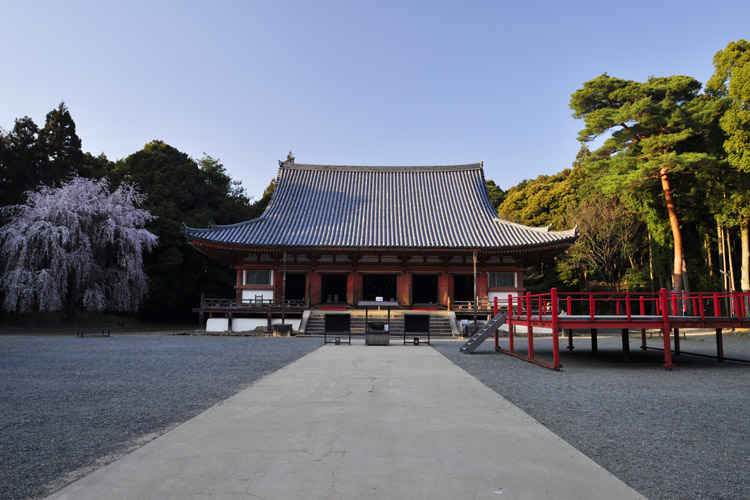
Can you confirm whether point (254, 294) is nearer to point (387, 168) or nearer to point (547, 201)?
point (387, 168)

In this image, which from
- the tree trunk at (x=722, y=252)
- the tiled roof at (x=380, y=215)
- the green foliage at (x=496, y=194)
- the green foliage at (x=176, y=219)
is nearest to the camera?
the tree trunk at (x=722, y=252)

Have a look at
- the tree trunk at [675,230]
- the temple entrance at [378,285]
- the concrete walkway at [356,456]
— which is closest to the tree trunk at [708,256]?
the tree trunk at [675,230]

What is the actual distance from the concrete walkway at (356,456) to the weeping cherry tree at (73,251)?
21.1 meters

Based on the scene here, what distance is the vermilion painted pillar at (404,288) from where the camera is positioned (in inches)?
963

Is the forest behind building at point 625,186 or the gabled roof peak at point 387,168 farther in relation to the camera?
the gabled roof peak at point 387,168

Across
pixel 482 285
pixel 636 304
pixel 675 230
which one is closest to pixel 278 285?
pixel 482 285

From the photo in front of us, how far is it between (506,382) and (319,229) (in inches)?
754

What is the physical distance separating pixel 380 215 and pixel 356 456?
24492 millimetres

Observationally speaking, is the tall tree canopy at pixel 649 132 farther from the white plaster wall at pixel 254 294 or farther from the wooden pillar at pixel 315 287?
the white plaster wall at pixel 254 294

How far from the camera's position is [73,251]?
2291 centimetres

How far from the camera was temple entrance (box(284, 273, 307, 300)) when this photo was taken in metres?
25.9

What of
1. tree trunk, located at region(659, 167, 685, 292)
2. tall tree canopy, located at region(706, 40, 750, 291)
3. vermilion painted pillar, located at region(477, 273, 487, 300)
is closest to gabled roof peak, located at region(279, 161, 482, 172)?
vermilion painted pillar, located at region(477, 273, 487, 300)

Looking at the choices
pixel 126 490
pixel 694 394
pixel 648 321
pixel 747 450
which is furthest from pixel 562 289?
pixel 126 490

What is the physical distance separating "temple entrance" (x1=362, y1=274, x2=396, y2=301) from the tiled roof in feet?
10.4
